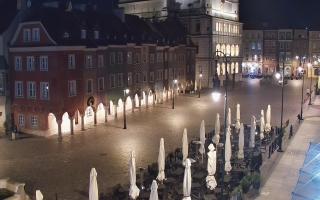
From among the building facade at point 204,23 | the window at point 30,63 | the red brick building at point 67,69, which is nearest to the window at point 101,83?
the red brick building at point 67,69

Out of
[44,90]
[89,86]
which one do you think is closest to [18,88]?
[44,90]

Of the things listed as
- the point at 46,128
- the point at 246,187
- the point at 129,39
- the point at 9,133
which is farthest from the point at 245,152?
the point at 129,39

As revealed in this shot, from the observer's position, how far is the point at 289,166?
95.3 ft

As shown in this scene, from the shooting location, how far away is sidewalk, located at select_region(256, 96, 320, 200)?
2389 centimetres

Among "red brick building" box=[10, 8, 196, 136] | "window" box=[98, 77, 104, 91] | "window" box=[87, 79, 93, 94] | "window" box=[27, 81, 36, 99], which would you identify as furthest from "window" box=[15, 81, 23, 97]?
"window" box=[98, 77, 104, 91]

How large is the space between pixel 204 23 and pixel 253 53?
34.9m

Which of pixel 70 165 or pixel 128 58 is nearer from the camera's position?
pixel 70 165

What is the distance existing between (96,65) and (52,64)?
6535 mm

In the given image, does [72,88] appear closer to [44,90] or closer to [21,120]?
[44,90]

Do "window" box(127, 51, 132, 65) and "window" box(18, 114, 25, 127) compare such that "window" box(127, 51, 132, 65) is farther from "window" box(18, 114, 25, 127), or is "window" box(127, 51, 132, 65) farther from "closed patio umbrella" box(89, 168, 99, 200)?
"closed patio umbrella" box(89, 168, 99, 200)

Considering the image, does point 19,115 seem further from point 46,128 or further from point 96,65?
point 96,65

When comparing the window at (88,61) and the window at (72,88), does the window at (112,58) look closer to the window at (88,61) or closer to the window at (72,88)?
the window at (88,61)

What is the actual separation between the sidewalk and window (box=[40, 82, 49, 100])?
2315 cm

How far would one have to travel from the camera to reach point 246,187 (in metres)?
23.5
